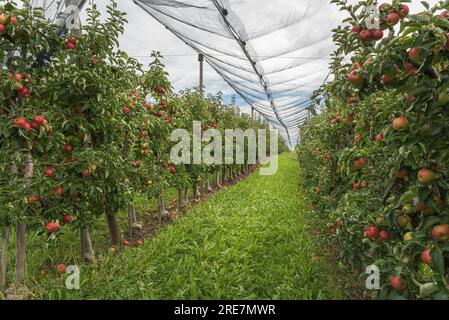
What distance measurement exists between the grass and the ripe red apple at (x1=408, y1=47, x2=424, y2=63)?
204cm

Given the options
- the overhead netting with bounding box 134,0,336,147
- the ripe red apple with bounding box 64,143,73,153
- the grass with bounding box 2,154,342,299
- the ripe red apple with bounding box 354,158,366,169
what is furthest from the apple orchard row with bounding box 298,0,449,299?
the overhead netting with bounding box 134,0,336,147

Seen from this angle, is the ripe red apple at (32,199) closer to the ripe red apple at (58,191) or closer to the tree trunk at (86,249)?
the ripe red apple at (58,191)

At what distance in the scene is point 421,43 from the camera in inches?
48.7

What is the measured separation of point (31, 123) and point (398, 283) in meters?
2.48

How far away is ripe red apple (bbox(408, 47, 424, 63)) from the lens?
125 cm

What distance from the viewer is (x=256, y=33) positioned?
5227 millimetres

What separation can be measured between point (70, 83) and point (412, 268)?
8.60 feet

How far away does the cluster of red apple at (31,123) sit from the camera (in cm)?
230

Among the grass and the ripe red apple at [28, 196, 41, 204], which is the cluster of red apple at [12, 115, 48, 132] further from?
the grass

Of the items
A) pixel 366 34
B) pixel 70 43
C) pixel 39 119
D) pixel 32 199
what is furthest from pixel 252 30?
pixel 32 199
